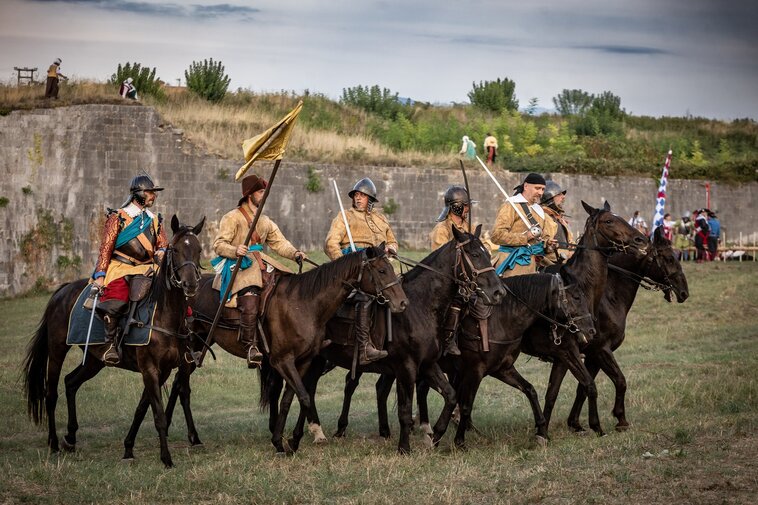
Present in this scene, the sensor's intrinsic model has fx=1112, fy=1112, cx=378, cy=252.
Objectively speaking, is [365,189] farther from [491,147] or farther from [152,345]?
[491,147]

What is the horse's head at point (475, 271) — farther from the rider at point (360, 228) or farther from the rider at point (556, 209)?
the rider at point (556, 209)

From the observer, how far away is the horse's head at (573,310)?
44.1 ft

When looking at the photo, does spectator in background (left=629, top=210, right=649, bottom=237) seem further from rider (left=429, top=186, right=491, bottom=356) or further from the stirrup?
the stirrup

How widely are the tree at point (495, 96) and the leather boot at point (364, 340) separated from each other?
35316 mm

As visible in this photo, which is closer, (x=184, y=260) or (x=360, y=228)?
(x=184, y=260)

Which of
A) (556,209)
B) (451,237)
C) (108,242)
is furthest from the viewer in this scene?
(556,209)

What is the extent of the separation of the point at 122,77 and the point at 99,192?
559 cm

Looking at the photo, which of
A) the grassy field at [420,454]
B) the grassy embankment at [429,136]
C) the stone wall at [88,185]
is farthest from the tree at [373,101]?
the grassy field at [420,454]

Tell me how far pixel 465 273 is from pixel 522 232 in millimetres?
2619

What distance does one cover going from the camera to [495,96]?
4762 cm

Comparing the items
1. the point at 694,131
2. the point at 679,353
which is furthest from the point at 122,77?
the point at 694,131

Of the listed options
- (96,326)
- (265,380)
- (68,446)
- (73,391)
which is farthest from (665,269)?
(68,446)

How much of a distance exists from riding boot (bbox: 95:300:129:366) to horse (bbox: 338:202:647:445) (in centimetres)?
319

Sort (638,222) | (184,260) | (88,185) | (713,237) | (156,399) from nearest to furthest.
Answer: (184,260), (156,399), (88,185), (713,237), (638,222)
